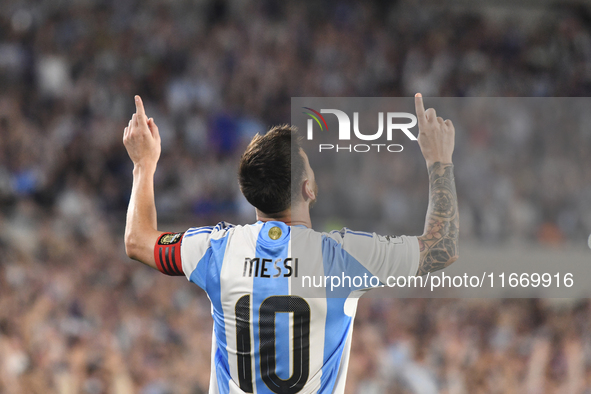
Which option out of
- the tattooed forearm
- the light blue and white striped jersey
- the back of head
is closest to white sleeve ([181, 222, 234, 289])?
the light blue and white striped jersey

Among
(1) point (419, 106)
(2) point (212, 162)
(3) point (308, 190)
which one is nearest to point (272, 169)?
(3) point (308, 190)

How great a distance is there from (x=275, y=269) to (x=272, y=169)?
1.27ft

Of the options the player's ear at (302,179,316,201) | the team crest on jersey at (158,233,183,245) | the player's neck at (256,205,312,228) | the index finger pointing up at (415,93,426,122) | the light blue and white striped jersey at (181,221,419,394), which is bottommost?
the light blue and white striped jersey at (181,221,419,394)

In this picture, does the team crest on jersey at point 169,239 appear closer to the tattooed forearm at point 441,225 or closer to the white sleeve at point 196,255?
the white sleeve at point 196,255

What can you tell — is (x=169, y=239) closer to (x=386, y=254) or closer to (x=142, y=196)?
(x=142, y=196)

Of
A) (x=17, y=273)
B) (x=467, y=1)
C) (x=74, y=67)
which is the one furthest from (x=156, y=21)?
(x=467, y=1)

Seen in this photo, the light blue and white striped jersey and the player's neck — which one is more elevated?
the player's neck

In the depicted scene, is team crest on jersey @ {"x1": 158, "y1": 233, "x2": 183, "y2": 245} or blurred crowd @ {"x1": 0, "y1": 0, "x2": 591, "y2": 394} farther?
blurred crowd @ {"x1": 0, "y1": 0, "x2": 591, "y2": 394}

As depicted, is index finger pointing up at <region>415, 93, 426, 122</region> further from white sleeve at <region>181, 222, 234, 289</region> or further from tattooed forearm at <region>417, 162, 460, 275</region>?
white sleeve at <region>181, 222, 234, 289</region>

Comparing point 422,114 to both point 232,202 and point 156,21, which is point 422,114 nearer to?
point 232,202

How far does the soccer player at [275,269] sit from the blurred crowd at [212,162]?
470cm

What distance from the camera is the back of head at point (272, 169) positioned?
86.5 inches

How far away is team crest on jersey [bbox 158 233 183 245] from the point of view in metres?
2.21

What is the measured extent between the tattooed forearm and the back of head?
51cm
